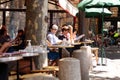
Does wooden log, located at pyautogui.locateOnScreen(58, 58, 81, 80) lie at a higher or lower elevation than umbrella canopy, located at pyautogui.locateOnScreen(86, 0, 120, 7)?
lower

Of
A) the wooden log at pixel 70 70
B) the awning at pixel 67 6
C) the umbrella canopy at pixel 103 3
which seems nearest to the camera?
the wooden log at pixel 70 70

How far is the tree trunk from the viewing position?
303 inches

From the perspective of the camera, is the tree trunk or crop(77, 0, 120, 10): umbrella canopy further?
crop(77, 0, 120, 10): umbrella canopy

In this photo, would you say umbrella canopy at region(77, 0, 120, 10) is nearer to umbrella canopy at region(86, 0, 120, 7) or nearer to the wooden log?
umbrella canopy at region(86, 0, 120, 7)

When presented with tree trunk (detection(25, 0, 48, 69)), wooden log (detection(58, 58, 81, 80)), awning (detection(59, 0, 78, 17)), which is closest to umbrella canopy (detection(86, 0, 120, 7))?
awning (detection(59, 0, 78, 17))

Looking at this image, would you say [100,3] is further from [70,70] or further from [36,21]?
[70,70]

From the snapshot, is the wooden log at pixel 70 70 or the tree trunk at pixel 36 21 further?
the tree trunk at pixel 36 21

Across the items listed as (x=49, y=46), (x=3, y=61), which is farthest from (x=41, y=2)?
(x=49, y=46)

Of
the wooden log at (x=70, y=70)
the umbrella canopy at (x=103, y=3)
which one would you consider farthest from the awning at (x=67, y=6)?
the wooden log at (x=70, y=70)

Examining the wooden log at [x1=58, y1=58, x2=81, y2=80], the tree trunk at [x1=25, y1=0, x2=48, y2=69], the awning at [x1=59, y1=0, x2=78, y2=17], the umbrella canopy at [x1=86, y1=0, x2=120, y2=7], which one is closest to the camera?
the wooden log at [x1=58, y1=58, x2=81, y2=80]

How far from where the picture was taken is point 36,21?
303 inches

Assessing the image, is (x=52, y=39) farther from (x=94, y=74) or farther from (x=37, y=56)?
(x=37, y=56)

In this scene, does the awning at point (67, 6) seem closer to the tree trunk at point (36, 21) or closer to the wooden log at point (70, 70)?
the tree trunk at point (36, 21)

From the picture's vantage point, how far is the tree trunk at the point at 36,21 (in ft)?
25.3
